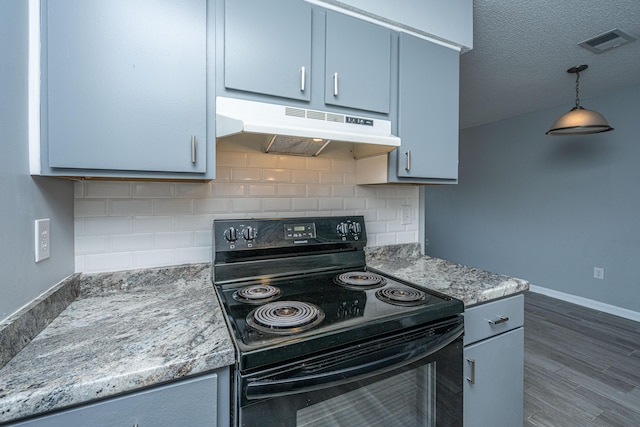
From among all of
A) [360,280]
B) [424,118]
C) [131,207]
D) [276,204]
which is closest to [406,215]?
[424,118]

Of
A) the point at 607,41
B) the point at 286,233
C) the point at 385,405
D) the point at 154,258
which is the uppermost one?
the point at 607,41

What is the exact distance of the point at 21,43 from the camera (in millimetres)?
864

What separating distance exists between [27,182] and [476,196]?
5.05 m

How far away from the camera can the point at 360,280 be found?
1377 mm

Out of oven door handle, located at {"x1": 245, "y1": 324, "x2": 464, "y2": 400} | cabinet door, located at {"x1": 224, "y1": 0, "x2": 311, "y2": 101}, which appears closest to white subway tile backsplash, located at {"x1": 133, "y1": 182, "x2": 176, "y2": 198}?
cabinet door, located at {"x1": 224, "y1": 0, "x2": 311, "y2": 101}

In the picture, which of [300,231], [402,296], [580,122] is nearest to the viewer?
[402,296]

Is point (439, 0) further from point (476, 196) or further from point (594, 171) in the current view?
point (476, 196)

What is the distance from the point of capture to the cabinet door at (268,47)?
1.15 m

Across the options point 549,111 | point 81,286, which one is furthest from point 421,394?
point 549,111

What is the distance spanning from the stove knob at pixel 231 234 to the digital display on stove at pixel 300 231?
0.24 meters

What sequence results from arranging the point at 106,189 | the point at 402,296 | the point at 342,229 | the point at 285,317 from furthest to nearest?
the point at 342,229 → the point at 106,189 → the point at 402,296 → the point at 285,317

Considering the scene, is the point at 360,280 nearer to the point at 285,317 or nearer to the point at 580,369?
the point at 285,317

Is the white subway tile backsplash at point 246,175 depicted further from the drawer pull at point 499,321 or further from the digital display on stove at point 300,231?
the drawer pull at point 499,321

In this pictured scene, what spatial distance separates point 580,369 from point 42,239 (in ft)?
10.8
